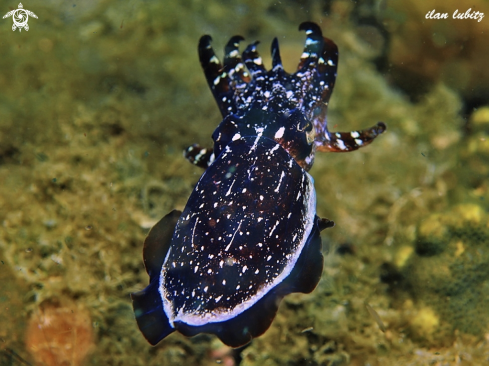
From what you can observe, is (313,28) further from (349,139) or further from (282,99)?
(349,139)

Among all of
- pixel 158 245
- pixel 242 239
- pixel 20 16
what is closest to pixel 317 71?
pixel 242 239

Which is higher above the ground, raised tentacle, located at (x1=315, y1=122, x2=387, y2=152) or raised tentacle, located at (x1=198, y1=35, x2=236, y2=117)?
raised tentacle, located at (x1=198, y1=35, x2=236, y2=117)

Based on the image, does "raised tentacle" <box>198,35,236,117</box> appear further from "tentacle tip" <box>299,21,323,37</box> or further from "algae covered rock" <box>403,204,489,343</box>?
"algae covered rock" <box>403,204,489,343</box>

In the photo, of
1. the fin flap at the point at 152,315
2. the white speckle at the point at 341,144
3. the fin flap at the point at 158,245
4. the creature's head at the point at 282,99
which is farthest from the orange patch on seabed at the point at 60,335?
the white speckle at the point at 341,144

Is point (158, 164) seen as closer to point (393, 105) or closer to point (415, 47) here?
point (393, 105)

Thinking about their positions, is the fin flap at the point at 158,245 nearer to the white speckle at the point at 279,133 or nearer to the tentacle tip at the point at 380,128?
the white speckle at the point at 279,133

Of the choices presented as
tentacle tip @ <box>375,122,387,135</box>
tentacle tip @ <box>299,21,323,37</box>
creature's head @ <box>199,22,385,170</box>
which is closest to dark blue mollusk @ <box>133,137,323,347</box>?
creature's head @ <box>199,22,385,170</box>

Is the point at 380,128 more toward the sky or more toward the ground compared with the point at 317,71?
more toward the ground
